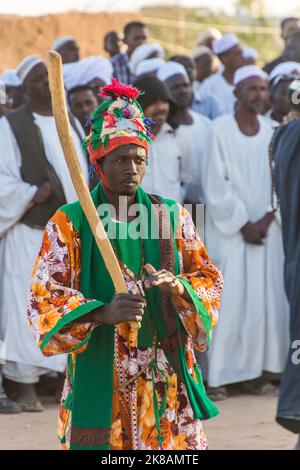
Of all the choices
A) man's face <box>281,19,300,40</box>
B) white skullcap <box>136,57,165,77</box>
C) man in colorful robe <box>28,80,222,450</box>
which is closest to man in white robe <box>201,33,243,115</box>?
man's face <box>281,19,300,40</box>

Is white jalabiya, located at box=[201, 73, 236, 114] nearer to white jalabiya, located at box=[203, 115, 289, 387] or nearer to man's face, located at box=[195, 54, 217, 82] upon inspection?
man's face, located at box=[195, 54, 217, 82]

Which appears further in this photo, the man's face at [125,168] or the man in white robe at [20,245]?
the man in white robe at [20,245]

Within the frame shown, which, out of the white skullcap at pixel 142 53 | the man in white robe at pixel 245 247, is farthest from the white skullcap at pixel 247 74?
the white skullcap at pixel 142 53

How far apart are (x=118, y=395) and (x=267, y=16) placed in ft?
77.2

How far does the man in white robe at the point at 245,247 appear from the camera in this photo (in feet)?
29.5

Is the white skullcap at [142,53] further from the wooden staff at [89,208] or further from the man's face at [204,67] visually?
the wooden staff at [89,208]

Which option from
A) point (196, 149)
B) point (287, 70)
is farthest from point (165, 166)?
point (287, 70)

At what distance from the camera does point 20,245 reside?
8.38 meters

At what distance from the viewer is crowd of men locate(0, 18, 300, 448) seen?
326 inches

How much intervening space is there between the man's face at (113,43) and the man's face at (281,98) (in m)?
4.00

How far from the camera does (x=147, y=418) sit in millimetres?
4410

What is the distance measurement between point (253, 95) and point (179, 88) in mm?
754

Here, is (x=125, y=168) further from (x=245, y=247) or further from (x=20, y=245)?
(x=245, y=247)
